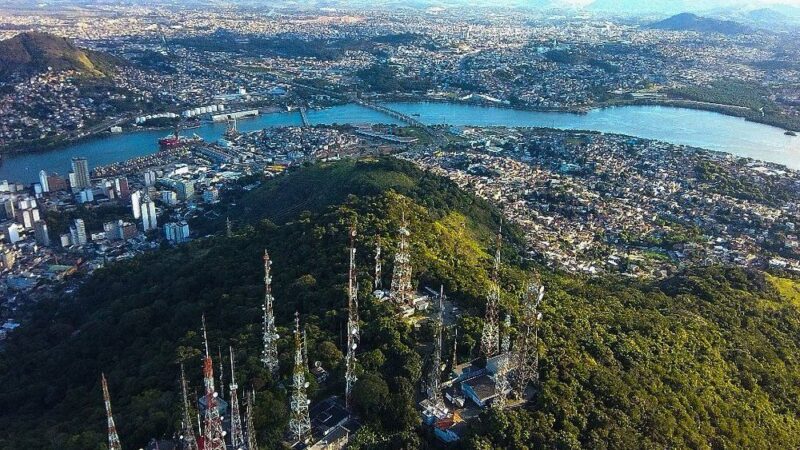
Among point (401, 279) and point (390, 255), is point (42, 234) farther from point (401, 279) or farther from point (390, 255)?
point (401, 279)

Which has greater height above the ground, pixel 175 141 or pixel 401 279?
pixel 401 279

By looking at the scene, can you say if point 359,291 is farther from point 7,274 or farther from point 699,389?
point 7,274

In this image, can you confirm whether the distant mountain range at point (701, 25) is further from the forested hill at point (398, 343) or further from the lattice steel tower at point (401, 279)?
the lattice steel tower at point (401, 279)

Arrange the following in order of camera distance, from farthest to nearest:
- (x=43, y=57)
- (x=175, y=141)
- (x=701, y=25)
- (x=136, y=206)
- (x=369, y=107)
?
(x=701, y=25), (x=369, y=107), (x=43, y=57), (x=175, y=141), (x=136, y=206)

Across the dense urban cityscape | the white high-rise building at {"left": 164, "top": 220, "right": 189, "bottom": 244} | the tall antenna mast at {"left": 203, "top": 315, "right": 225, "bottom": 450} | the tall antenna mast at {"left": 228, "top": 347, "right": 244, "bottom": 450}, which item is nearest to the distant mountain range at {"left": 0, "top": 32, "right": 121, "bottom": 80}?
the dense urban cityscape

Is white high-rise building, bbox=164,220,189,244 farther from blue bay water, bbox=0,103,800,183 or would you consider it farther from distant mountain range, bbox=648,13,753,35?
distant mountain range, bbox=648,13,753,35

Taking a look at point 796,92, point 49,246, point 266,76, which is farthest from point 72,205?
point 796,92

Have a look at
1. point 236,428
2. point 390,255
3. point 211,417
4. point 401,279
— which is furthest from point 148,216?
point 211,417
